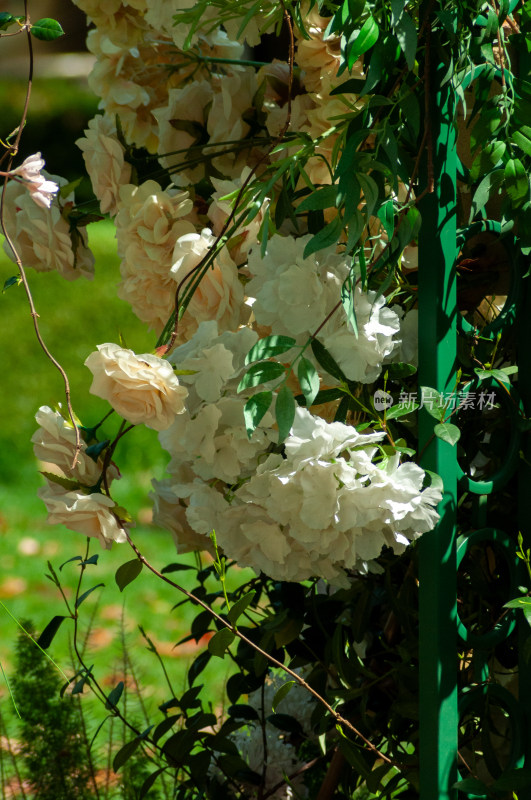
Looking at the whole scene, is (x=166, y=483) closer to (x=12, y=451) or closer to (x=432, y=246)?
(x=432, y=246)

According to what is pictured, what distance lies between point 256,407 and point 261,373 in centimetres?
3

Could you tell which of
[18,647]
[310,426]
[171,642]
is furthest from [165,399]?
[171,642]

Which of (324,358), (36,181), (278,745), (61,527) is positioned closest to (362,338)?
(324,358)

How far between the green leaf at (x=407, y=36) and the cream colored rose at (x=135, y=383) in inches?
12.3

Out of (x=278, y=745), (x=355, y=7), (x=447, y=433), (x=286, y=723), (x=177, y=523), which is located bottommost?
(x=278, y=745)

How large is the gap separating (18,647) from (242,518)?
0.88 meters

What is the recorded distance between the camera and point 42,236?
1103 millimetres

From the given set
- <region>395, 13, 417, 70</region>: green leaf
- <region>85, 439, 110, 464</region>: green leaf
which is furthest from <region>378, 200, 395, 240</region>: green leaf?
<region>85, 439, 110, 464</region>: green leaf

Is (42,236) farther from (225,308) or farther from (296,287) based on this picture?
(296,287)

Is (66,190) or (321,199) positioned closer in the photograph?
(321,199)

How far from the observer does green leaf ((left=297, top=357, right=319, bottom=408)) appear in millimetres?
788

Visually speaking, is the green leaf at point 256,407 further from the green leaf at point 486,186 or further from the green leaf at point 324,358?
the green leaf at point 486,186

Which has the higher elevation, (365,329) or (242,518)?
(365,329)

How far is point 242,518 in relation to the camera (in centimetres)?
87
